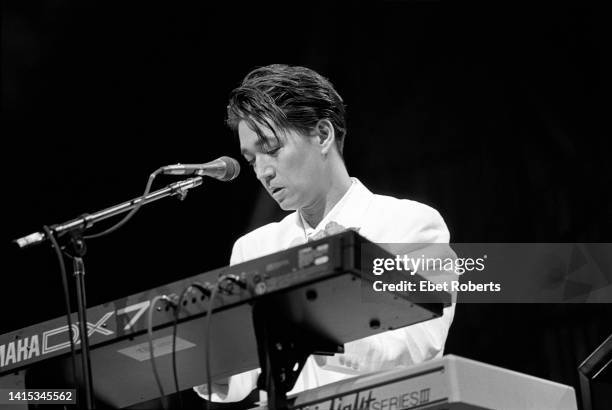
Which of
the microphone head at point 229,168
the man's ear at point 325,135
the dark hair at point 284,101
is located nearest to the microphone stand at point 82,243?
the microphone head at point 229,168

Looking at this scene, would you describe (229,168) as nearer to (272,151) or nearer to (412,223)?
(272,151)

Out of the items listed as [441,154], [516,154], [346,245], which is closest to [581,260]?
[516,154]

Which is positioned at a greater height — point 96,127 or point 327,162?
point 96,127

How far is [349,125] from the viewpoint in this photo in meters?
4.26

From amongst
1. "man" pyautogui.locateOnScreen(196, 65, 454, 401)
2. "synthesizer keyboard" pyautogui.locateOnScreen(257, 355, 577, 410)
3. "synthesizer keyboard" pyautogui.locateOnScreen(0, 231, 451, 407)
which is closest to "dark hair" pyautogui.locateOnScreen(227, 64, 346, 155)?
"man" pyautogui.locateOnScreen(196, 65, 454, 401)

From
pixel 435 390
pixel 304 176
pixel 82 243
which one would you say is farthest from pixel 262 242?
pixel 435 390

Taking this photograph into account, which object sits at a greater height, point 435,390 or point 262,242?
point 262,242

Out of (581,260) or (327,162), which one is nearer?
(327,162)

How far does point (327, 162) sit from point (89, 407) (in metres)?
1.27

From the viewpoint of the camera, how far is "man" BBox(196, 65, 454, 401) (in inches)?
104

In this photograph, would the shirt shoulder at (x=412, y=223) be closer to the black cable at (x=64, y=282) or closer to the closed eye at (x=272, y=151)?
the closed eye at (x=272, y=151)

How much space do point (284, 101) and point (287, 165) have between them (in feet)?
0.72

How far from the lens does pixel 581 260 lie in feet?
11.9

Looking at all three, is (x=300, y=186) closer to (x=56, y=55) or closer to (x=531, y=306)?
(x=531, y=306)
